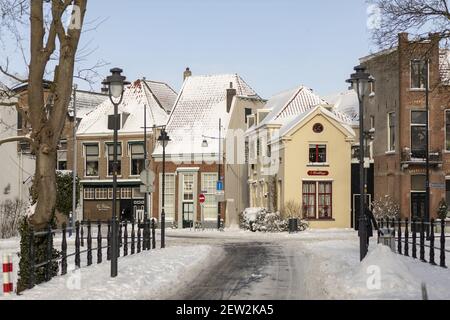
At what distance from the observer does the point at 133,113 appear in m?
57.5

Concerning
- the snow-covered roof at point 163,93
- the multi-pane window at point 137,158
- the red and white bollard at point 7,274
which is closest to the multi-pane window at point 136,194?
the multi-pane window at point 137,158

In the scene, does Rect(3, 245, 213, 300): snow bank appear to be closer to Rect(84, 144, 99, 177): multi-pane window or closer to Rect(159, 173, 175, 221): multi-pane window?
Rect(159, 173, 175, 221): multi-pane window

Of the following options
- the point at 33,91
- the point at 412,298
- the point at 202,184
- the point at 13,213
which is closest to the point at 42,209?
the point at 33,91

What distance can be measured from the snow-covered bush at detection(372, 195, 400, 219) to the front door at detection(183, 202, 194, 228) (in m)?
14.3

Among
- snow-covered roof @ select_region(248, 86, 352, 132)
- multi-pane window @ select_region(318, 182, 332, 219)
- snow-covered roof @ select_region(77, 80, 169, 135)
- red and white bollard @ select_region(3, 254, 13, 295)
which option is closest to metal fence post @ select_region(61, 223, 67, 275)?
red and white bollard @ select_region(3, 254, 13, 295)

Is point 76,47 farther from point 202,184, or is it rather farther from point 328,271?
point 202,184

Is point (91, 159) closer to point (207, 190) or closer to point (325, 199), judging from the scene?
point (207, 190)

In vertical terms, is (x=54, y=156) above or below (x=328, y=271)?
above

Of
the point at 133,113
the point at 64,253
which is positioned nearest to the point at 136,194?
the point at 133,113

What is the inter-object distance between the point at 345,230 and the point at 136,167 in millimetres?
18821

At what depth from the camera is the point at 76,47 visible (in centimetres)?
1579

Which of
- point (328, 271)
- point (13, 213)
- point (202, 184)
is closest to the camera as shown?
point (328, 271)

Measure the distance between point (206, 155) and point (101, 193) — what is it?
9226mm
